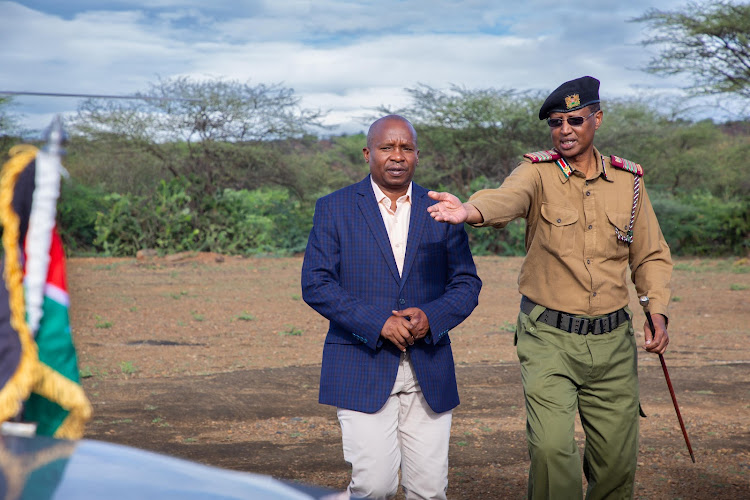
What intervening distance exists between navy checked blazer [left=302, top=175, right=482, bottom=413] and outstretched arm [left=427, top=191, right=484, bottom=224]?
44 cm

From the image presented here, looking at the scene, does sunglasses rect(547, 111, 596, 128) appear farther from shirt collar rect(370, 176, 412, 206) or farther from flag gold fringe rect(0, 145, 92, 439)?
flag gold fringe rect(0, 145, 92, 439)

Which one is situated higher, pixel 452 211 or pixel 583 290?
pixel 452 211

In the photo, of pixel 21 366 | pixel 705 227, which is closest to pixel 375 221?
pixel 21 366

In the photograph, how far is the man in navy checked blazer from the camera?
3855 mm

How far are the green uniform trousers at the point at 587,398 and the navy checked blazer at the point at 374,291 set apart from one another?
0.36m

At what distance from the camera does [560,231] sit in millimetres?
4145

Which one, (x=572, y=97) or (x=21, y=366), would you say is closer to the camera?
(x=21, y=366)

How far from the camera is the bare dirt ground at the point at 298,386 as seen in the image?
566 centimetres

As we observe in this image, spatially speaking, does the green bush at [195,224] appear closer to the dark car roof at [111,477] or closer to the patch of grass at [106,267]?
the patch of grass at [106,267]

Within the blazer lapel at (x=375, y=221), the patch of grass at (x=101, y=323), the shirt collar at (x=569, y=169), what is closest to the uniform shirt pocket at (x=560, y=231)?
the shirt collar at (x=569, y=169)

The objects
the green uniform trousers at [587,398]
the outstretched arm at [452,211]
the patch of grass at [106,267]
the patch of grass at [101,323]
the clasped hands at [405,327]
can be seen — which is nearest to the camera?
the outstretched arm at [452,211]

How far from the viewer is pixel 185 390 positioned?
308 inches

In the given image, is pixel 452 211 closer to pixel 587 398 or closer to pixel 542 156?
pixel 542 156

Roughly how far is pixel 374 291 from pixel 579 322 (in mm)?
961
